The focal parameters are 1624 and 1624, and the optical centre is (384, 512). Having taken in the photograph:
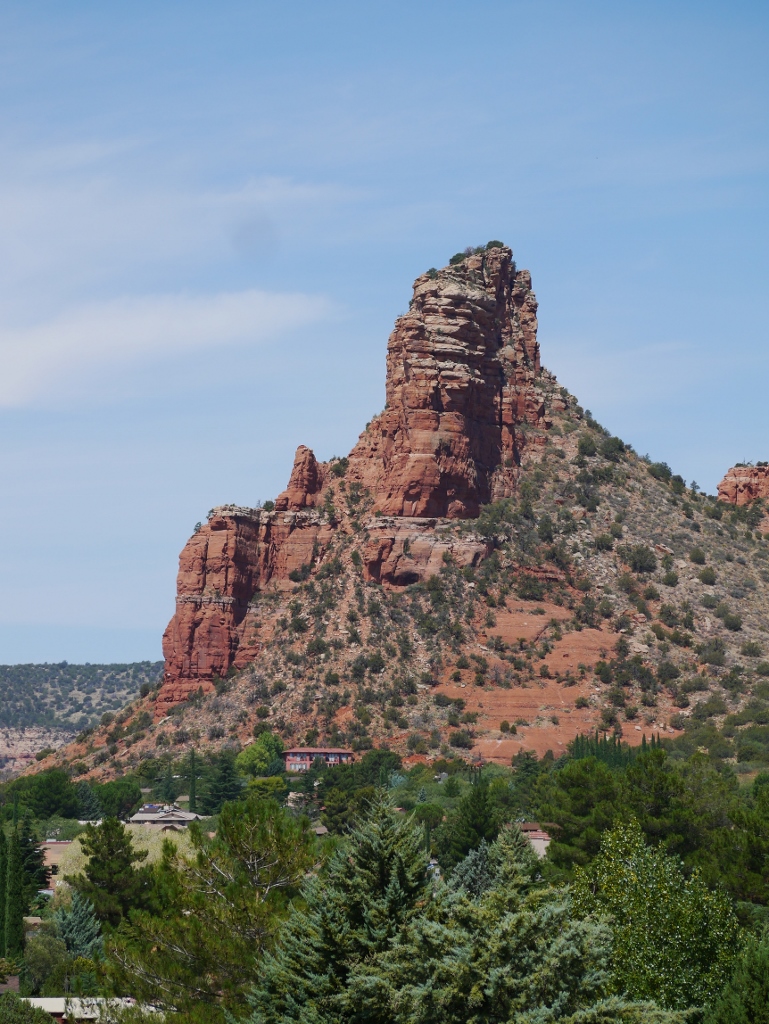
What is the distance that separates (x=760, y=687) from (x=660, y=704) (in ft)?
24.5

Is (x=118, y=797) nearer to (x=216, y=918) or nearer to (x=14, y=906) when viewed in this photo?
(x=14, y=906)

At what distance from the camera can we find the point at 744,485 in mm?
148250

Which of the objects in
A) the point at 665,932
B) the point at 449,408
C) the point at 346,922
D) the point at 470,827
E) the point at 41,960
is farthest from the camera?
the point at 449,408

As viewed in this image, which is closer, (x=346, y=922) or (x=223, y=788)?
(x=346, y=922)

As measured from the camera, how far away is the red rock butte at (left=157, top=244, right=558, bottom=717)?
413ft

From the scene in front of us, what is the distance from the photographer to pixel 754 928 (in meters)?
42.8

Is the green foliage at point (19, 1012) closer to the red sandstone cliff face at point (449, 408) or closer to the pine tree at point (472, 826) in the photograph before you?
the pine tree at point (472, 826)

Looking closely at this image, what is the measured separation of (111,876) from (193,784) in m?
41.4

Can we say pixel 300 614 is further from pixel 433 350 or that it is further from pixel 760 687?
pixel 760 687

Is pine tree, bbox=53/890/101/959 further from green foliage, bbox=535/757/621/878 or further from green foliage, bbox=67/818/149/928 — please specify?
green foliage, bbox=535/757/621/878

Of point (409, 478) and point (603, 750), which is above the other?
point (409, 478)

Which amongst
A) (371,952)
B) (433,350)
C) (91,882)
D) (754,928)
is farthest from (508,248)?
(371,952)

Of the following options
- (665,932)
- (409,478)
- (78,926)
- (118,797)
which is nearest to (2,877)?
(78,926)

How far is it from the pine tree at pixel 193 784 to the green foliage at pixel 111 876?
35295mm
